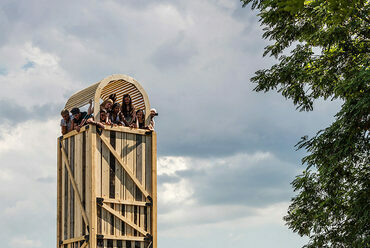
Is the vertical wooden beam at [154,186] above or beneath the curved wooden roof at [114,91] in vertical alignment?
beneath

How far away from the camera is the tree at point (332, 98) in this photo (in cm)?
1359

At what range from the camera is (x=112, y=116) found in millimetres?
15703

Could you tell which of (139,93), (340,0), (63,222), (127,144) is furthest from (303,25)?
(340,0)

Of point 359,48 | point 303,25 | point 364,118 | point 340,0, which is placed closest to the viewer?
point 340,0

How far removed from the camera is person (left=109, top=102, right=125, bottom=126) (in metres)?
15.7

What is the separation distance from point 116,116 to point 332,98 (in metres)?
5.88

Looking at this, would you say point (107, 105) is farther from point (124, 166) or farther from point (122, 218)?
point (122, 218)

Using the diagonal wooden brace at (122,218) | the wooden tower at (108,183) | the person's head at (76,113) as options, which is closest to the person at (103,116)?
the wooden tower at (108,183)

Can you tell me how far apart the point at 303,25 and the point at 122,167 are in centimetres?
676

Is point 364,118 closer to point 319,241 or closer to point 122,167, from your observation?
point 319,241

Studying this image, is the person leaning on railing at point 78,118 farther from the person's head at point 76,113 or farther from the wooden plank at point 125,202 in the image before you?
the wooden plank at point 125,202

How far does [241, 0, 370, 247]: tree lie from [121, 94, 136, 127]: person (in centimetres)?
421

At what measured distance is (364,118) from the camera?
1356 centimetres

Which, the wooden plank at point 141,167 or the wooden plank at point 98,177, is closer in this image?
the wooden plank at point 98,177
